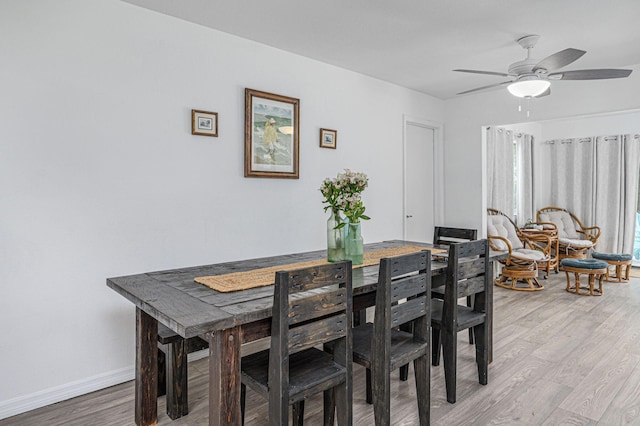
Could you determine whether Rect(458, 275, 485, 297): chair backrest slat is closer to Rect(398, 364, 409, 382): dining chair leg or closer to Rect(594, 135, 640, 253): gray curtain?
Rect(398, 364, 409, 382): dining chair leg

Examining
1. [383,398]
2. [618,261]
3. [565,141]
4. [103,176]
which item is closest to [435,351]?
[383,398]

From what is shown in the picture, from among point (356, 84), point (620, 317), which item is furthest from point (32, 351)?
point (620, 317)

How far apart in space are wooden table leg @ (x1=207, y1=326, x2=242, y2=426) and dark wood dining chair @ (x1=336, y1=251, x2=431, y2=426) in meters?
0.68

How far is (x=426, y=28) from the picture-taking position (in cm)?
301

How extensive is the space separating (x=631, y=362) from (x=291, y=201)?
9.35 ft

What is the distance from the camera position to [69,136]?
2418 mm

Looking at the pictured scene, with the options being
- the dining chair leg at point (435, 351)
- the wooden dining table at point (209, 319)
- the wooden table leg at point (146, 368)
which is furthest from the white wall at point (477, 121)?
the wooden table leg at point (146, 368)

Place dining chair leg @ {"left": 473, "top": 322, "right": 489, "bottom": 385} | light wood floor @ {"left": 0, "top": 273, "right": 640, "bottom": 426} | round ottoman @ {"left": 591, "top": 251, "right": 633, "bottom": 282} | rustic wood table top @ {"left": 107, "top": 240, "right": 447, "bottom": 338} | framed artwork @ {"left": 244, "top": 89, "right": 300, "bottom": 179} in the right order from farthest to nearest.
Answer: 1. round ottoman @ {"left": 591, "top": 251, "right": 633, "bottom": 282}
2. framed artwork @ {"left": 244, "top": 89, "right": 300, "bottom": 179}
3. dining chair leg @ {"left": 473, "top": 322, "right": 489, "bottom": 385}
4. light wood floor @ {"left": 0, "top": 273, "right": 640, "bottom": 426}
5. rustic wood table top @ {"left": 107, "top": 240, "right": 447, "bottom": 338}

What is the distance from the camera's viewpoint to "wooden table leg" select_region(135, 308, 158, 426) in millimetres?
2039

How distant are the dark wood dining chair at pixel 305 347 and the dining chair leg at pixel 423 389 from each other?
483 mm

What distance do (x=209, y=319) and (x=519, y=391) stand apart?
6.69 ft

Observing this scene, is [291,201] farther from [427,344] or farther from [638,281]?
[638,281]

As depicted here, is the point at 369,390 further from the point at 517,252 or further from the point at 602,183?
the point at 602,183

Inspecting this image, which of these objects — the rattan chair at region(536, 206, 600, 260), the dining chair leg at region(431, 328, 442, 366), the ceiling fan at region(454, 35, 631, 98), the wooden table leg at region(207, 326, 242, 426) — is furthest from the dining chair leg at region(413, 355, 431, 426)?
the rattan chair at region(536, 206, 600, 260)
